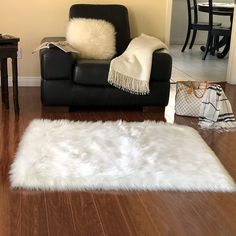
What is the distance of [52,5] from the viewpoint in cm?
447

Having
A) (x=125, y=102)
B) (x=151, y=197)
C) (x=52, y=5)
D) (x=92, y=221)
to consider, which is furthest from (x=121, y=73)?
(x=92, y=221)

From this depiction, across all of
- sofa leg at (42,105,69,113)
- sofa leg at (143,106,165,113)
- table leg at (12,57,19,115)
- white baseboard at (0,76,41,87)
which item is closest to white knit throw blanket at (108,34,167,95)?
sofa leg at (143,106,165,113)

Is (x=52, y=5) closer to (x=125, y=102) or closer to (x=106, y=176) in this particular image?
(x=125, y=102)

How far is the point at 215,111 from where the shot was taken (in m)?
3.57

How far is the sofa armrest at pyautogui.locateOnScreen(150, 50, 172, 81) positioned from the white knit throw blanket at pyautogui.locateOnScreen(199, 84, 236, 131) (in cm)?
39

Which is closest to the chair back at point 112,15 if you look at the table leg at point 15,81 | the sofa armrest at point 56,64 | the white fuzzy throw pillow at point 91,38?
the white fuzzy throw pillow at point 91,38

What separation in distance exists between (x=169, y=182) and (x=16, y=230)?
0.89 m

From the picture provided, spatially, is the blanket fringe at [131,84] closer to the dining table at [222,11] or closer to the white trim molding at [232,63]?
the white trim molding at [232,63]

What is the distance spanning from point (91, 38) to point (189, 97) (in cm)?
105

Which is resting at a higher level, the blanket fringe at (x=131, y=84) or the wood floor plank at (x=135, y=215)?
the blanket fringe at (x=131, y=84)

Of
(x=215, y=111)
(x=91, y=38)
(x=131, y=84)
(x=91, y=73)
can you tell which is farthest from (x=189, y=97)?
(x=91, y=38)

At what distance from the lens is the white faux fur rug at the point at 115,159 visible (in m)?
2.41

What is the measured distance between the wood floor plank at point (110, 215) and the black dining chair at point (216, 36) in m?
4.83

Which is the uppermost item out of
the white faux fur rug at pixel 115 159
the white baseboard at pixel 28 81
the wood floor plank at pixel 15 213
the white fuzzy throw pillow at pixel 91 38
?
the white fuzzy throw pillow at pixel 91 38
